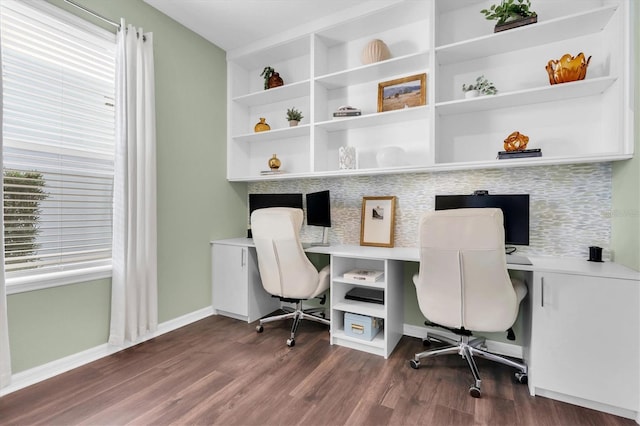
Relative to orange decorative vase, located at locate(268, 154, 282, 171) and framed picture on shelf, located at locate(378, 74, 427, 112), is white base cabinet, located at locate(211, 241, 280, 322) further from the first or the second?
framed picture on shelf, located at locate(378, 74, 427, 112)

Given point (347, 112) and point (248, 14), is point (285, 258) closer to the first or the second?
point (347, 112)

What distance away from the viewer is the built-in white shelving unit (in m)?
1.97

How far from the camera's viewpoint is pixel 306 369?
6.89ft

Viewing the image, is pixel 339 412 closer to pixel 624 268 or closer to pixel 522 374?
pixel 522 374

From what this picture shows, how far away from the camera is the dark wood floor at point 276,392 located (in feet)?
5.28

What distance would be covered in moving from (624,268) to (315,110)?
2465 millimetres

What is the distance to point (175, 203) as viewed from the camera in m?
2.81

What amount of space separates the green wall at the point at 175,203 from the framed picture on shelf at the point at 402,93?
5.66ft

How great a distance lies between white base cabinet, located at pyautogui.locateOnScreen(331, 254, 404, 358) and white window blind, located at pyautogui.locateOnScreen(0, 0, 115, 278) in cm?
180

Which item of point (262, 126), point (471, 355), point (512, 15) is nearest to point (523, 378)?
point (471, 355)

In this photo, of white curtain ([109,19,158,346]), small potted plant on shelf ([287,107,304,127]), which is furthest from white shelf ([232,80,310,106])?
white curtain ([109,19,158,346])

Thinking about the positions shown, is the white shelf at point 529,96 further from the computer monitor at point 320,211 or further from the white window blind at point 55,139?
the white window blind at point 55,139

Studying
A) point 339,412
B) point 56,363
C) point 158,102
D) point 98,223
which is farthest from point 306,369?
point 158,102

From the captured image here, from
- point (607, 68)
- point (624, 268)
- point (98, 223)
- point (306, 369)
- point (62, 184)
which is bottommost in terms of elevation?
point (306, 369)
